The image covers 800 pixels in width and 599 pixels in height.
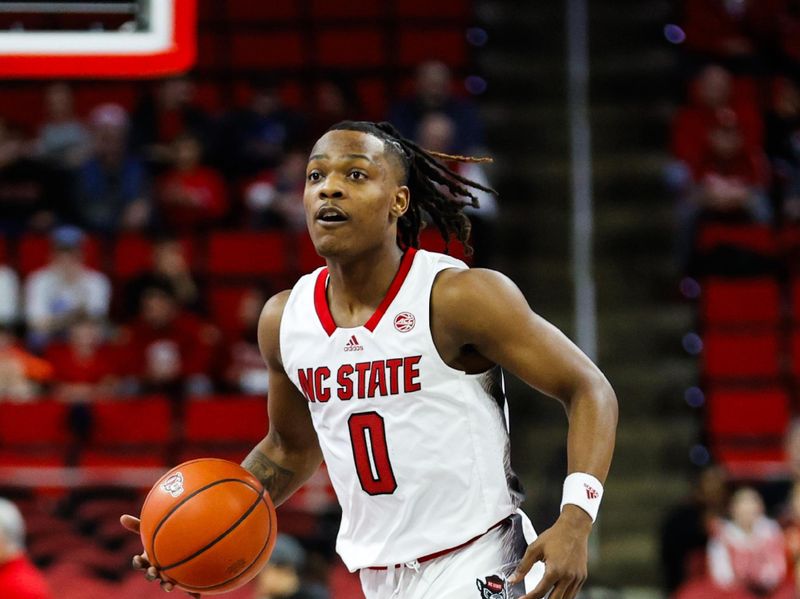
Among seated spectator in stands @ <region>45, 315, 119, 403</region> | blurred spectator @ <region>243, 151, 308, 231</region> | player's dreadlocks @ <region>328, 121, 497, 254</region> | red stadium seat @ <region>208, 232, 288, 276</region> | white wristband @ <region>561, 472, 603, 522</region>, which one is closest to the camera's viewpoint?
white wristband @ <region>561, 472, 603, 522</region>

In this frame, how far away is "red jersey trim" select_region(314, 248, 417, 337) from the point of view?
12.7ft

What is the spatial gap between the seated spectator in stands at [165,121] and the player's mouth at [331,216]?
6.63 m

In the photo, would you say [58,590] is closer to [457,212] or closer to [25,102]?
[457,212]

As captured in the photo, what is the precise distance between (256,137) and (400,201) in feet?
21.3

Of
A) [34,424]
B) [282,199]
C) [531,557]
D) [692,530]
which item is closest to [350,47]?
[282,199]

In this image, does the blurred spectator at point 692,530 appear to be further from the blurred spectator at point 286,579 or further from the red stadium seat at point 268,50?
the red stadium seat at point 268,50

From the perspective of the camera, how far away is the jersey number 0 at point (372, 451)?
12.5 feet

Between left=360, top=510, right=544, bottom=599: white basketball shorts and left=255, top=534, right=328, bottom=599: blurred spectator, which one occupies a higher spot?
left=360, top=510, right=544, bottom=599: white basketball shorts

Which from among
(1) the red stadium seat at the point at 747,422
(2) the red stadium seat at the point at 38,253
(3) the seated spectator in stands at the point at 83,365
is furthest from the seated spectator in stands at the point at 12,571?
(1) the red stadium seat at the point at 747,422

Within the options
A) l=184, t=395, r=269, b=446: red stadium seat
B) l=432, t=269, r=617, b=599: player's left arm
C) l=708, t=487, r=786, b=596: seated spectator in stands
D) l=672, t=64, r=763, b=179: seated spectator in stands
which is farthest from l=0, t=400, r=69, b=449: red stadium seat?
l=432, t=269, r=617, b=599: player's left arm

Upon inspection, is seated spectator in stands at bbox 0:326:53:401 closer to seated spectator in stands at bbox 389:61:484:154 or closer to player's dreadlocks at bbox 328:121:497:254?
seated spectator in stands at bbox 389:61:484:154

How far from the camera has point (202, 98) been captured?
11.2m

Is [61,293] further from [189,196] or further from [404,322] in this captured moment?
[404,322]

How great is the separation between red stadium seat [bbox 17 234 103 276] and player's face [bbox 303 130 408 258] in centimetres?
604
